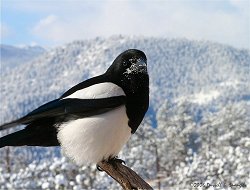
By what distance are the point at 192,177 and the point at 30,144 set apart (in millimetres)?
5485

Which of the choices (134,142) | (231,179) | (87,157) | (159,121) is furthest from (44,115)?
(159,121)

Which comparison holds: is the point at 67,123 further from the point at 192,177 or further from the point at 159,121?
the point at 159,121

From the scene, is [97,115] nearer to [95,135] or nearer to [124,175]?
[95,135]

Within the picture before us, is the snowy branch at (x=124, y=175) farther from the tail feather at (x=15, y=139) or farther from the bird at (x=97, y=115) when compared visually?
the tail feather at (x=15, y=139)

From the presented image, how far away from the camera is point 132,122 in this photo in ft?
9.77

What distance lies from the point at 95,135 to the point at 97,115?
0.12 m

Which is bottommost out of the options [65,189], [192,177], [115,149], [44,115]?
[192,177]

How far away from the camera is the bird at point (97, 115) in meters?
2.92

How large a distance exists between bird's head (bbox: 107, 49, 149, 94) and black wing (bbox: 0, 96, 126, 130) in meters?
0.09

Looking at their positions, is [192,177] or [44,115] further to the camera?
[192,177]

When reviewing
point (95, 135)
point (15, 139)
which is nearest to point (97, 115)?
point (95, 135)

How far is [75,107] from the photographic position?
2973 millimetres

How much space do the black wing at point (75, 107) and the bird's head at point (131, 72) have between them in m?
0.09

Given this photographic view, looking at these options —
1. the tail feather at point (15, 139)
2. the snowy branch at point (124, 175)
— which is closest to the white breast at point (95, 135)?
the snowy branch at point (124, 175)
